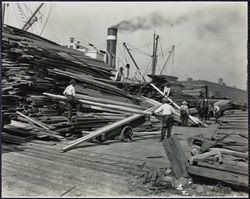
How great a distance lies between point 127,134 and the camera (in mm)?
10797

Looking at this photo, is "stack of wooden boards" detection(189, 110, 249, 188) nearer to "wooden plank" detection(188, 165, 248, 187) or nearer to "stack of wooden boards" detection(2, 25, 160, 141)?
"wooden plank" detection(188, 165, 248, 187)

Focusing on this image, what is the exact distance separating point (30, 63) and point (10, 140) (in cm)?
335

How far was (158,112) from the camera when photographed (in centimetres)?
1066

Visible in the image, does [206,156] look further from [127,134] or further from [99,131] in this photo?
[127,134]

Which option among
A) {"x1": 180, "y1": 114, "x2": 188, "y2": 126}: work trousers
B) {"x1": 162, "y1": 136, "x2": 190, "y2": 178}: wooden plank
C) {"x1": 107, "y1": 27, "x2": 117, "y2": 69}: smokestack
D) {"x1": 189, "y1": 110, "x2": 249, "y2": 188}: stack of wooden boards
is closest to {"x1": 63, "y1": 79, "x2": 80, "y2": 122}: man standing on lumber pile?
{"x1": 162, "y1": 136, "x2": 190, "y2": 178}: wooden plank

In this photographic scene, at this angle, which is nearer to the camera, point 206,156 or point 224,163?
point 224,163

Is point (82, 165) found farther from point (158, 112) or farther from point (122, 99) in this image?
point (122, 99)

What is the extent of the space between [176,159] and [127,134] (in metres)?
4.71

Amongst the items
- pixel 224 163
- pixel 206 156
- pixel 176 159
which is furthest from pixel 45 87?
pixel 224 163

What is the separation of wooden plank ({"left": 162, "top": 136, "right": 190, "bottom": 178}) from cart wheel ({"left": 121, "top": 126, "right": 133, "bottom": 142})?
4.15m

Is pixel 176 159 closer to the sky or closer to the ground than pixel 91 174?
A: closer to the sky

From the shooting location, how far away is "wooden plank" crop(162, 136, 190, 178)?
5.89 metres

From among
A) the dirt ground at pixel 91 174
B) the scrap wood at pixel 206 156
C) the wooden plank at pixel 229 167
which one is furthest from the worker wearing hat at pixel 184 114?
the wooden plank at pixel 229 167

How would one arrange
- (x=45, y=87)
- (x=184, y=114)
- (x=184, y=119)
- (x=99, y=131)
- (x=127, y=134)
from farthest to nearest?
(x=184, y=119) → (x=184, y=114) → (x=45, y=87) → (x=127, y=134) → (x=99, y=131)
